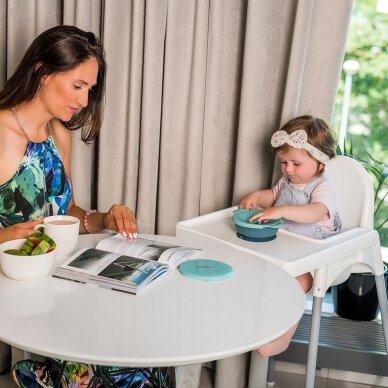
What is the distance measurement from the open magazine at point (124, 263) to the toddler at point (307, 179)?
1.44 ft

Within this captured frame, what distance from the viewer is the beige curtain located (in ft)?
A: 6.29

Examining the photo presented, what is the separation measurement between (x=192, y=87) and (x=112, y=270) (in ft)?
2.96

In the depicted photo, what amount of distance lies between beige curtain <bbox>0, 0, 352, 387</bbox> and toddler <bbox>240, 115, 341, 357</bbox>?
114 millimetres

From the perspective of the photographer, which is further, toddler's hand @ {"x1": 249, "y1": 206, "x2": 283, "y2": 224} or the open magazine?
toddler's hand @ {"x1": 249, "y1": 206, "x2": 283, "y2": 224}

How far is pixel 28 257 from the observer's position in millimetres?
1270

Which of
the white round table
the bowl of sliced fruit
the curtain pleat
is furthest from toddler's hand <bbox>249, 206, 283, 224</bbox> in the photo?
the curtain pleat

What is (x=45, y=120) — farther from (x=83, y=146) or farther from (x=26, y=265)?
(x=26, y=265)

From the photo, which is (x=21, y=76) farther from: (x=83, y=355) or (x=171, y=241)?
(x=83, y=355)

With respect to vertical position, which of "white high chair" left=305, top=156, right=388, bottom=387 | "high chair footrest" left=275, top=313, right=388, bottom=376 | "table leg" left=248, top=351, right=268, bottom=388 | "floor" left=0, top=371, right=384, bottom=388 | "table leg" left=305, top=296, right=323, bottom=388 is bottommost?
"floor" left=0, top=371, right=384, bottom=388

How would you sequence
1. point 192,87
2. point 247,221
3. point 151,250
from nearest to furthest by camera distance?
point 151,250
point 247,221
point 192,87

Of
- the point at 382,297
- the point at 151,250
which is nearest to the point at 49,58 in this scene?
the point at 151,250

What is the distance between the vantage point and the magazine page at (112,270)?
4.25 ft

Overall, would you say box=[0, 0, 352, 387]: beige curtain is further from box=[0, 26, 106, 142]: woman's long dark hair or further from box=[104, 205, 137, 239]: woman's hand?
box=[104, 205, 137, 239]: woman's hand

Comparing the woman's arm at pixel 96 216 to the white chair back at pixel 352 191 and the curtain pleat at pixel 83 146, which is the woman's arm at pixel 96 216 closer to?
the curtain pleat at pixel 83 146
